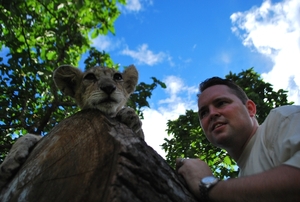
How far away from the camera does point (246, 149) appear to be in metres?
3.36

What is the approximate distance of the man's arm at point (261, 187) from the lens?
2127mm

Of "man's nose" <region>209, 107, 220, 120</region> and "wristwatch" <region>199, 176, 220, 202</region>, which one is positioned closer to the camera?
"wristwatch" <region>199, 176, 220, 202</region>

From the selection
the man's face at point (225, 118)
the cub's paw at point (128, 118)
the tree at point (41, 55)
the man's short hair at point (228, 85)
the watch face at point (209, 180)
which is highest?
the tree at point (41, 55)

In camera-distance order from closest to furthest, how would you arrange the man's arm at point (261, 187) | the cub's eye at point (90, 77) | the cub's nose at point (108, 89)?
the man's arm at point (261, 187), the cub's nose at point (108, 89), the cub's eye at point (90, 77)

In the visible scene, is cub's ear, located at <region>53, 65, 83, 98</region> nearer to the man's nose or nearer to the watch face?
the man's nose

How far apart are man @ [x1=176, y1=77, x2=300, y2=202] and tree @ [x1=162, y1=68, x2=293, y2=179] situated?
900 cm

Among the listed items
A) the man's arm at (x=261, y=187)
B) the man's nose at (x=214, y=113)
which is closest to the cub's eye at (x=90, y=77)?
the man's nose at (x=214, y=113)

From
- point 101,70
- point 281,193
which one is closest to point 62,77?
point 101,70

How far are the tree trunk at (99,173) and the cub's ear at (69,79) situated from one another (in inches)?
142

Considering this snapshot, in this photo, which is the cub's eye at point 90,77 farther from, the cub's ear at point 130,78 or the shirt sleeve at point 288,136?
the shirt sleeve at point 288,136

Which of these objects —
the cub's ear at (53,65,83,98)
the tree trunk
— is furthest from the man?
the cub's ear at (53,65,83,98)

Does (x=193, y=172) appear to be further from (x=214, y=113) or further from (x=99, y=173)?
(x=214, y=113)

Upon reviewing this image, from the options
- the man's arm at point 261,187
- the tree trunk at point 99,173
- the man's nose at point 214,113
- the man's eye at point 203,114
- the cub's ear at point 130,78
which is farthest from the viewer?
the cub's ear at point 130,78

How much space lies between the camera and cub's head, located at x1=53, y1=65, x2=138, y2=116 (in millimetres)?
4852
